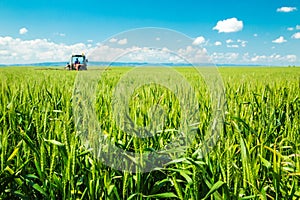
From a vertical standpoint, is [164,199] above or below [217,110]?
below

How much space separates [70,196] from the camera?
1.02m

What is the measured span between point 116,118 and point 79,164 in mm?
492

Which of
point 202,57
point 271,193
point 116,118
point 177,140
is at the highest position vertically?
point 202,57

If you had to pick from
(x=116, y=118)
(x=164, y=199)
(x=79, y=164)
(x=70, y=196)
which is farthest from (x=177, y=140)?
(x=70, y=196)

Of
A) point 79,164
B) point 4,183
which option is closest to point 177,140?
point 79,164

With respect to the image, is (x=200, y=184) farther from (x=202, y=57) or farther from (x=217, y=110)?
(x=202, y=57)

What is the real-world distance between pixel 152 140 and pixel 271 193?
1.86 feet

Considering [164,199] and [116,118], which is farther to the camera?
[116,118]

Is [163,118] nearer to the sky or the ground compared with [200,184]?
nearer to the sky

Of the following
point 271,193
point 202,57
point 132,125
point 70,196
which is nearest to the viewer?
point 70,196

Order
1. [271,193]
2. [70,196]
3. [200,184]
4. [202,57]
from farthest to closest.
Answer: [202,57] < [271,193] < [200,184] < [70,196]

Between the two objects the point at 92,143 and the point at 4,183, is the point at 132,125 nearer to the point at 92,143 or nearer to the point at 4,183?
the point at 92,143

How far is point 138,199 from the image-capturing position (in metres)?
1.06

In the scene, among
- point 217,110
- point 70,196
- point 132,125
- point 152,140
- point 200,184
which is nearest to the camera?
point 70,196
